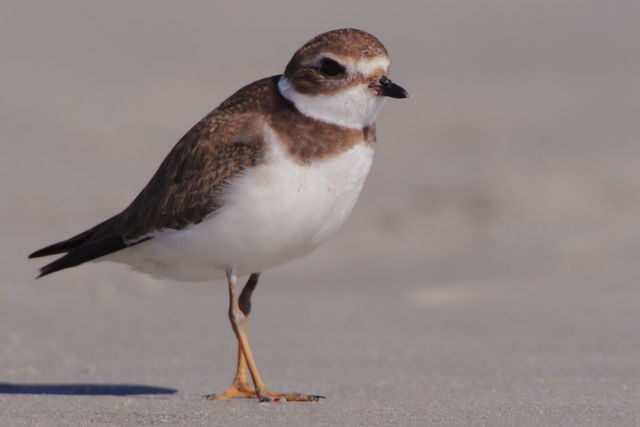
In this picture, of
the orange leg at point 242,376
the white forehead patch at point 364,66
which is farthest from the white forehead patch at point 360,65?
the orange leg at point 242,376

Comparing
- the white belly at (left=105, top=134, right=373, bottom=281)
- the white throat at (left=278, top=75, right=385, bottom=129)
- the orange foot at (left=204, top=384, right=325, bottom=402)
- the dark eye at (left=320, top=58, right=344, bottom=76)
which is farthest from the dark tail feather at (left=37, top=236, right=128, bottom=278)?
the dark eye at (left=320, top=58, right=344, bottom=76)

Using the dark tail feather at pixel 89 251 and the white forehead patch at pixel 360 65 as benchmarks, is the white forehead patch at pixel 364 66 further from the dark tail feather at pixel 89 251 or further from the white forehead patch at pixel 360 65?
the dark tail feather at pixel 89 251

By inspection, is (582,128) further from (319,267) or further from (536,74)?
(319,267)

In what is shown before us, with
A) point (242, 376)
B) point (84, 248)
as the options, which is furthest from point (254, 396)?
point (84, 248)

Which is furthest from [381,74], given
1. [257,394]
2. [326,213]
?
[257,394]

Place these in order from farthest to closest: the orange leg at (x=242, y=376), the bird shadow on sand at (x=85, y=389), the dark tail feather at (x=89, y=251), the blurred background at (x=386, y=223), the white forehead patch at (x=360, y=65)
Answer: the blurred background at (x=386, y=223) → the dark tail feather at (x=89, y=251) → the bird shadow on sand at (x=85, y=389) → the orange leg at (x=242, y=376) → the white forehead patch at (x=360, y=65)

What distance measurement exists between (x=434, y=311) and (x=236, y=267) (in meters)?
3.36

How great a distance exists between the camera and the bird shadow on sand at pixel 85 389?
679 cm

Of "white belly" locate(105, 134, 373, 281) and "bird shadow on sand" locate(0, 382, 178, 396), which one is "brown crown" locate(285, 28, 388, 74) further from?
"bird shadow on sand" locate(0, 382, 178, 396)

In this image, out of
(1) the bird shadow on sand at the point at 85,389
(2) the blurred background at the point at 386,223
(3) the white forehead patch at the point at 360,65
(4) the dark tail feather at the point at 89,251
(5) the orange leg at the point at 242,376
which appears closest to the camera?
(3) the white forehead patch at the point at 360,65

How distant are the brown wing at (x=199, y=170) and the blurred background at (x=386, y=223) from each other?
2.91 feet

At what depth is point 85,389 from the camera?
6.96m

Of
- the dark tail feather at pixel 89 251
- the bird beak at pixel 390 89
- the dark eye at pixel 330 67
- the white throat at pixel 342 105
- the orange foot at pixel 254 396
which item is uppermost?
the dark eye at pixel 330 67

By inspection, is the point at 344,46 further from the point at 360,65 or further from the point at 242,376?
the point at 242,376
